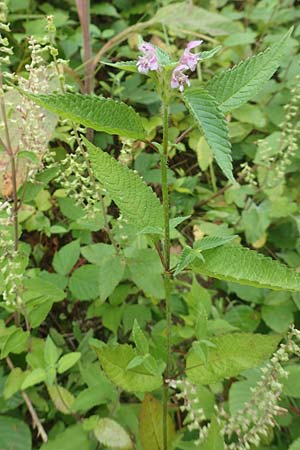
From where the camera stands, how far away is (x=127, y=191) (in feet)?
2.75

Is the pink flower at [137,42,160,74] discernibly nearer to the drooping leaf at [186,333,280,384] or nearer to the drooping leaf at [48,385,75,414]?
the drooping leaf at [186,333,280,384]

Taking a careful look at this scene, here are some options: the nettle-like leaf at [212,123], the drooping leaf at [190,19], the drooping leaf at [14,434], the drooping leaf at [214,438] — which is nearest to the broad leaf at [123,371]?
the drooping leaf at [214,438]

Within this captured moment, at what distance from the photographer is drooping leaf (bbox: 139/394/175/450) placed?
1.10m

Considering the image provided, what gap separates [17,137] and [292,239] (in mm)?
987

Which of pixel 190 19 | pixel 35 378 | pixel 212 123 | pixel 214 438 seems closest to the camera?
pixel 212 123

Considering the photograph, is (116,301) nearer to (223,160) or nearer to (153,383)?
(153,383)

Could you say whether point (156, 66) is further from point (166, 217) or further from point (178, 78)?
point (166, 217)

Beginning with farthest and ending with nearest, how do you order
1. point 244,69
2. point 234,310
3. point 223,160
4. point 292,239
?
point 292,239 → point 234,310 → point 244,69 → point 223,160

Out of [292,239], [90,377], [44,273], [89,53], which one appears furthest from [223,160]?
[89,53]

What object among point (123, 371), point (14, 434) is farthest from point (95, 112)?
point (14, 434)

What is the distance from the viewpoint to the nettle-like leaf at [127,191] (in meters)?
0.82

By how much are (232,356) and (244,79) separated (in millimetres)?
557

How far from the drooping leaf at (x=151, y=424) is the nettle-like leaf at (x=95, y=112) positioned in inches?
26.5

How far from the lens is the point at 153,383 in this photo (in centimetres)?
100
